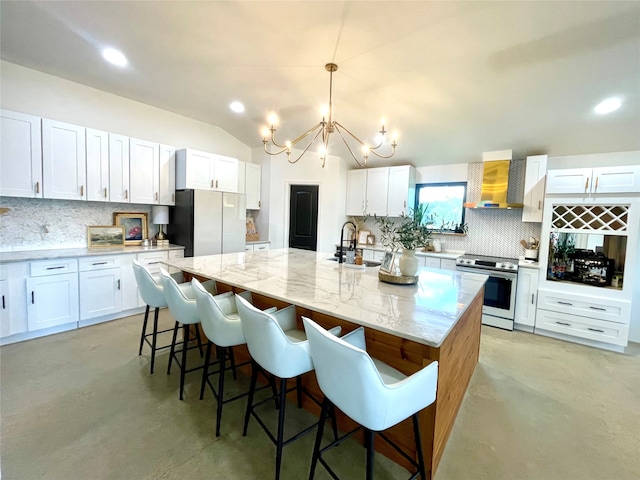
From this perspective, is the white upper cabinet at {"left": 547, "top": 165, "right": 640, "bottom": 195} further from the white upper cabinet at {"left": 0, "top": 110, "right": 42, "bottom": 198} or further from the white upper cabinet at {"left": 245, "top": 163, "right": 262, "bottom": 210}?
the white upper cabinet at {"left": 0, "top": 110, "right": 42, "bottom": 198}

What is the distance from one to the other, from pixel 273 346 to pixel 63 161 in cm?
367

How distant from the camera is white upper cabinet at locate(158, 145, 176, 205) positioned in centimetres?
421

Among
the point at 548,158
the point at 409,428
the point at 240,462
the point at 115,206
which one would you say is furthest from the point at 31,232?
the point at 548,158

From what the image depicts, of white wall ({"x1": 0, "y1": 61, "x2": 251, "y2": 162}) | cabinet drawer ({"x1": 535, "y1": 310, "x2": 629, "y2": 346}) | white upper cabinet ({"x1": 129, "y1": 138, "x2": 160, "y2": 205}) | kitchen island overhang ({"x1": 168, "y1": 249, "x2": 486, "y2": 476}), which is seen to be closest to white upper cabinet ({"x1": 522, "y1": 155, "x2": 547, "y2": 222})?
cabinet drawer ({"x1": 535, "y1": 310, "x2": 629, "y2": 346})

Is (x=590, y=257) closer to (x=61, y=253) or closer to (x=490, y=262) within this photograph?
(x=490, y=262)

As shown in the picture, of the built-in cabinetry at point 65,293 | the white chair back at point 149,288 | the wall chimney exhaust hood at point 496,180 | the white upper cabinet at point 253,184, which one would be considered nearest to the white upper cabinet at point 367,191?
the wall chimney exhaust hood at point 496,180

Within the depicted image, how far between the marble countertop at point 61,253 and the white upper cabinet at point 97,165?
656mm

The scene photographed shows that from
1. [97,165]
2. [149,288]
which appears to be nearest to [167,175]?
[97,165]

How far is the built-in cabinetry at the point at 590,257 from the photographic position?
3.10 meters

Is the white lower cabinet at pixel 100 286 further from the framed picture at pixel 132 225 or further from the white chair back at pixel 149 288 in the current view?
the white chair back at pixel 149 288

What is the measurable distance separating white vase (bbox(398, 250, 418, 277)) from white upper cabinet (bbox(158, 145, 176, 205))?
371 cm

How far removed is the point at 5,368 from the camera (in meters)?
2.50

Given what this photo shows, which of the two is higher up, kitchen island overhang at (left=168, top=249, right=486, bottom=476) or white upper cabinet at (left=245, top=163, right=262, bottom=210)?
white upper cabinet at (left=245, top=163, right=262, bottom=210)

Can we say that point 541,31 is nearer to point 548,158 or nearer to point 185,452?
point 548,158
